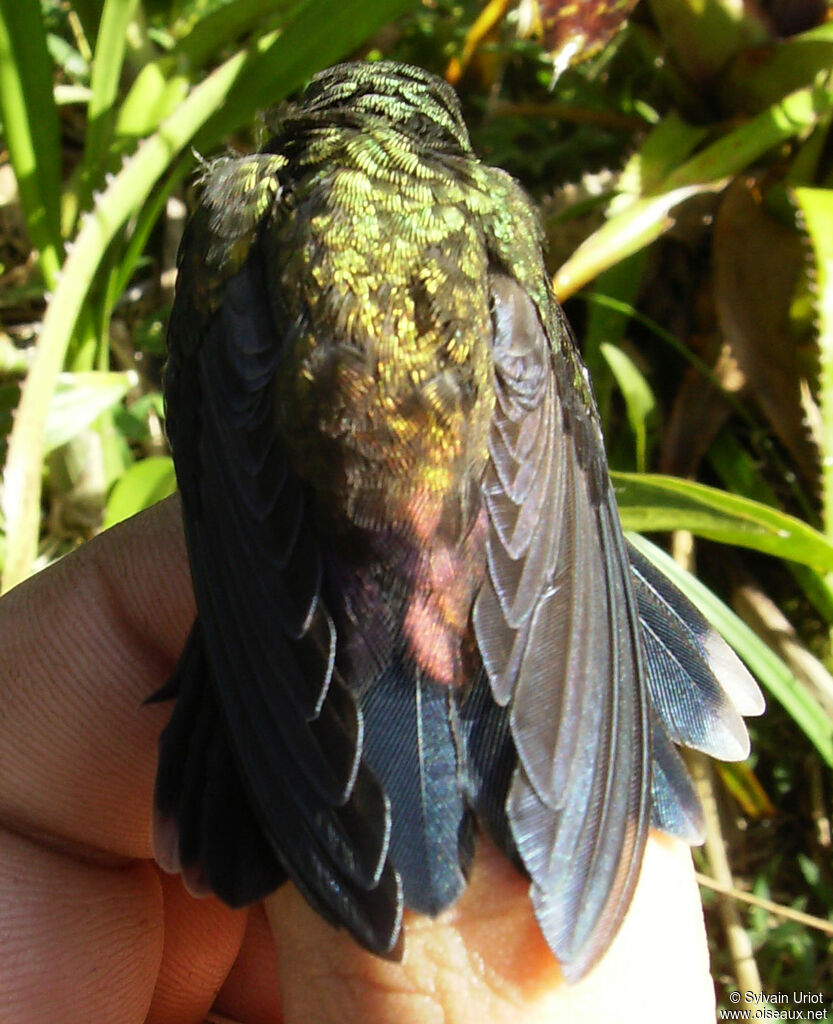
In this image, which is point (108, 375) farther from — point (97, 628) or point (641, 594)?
point (641, 594)

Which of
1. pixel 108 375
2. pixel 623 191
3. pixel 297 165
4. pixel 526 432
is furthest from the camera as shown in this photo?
pixel 623 191

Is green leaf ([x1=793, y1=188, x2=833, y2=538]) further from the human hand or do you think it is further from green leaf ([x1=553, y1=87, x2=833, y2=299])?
the human hand

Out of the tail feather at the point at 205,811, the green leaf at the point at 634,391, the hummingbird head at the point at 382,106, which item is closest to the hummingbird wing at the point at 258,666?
the tail feather at the point at 205,811

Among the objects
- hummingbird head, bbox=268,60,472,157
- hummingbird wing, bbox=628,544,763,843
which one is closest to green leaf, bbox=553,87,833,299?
hummingbird head, bbox=268,60,472,157

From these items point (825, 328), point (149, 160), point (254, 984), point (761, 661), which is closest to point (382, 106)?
point (149, 160)

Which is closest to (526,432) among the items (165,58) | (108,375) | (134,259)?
(108,375)
